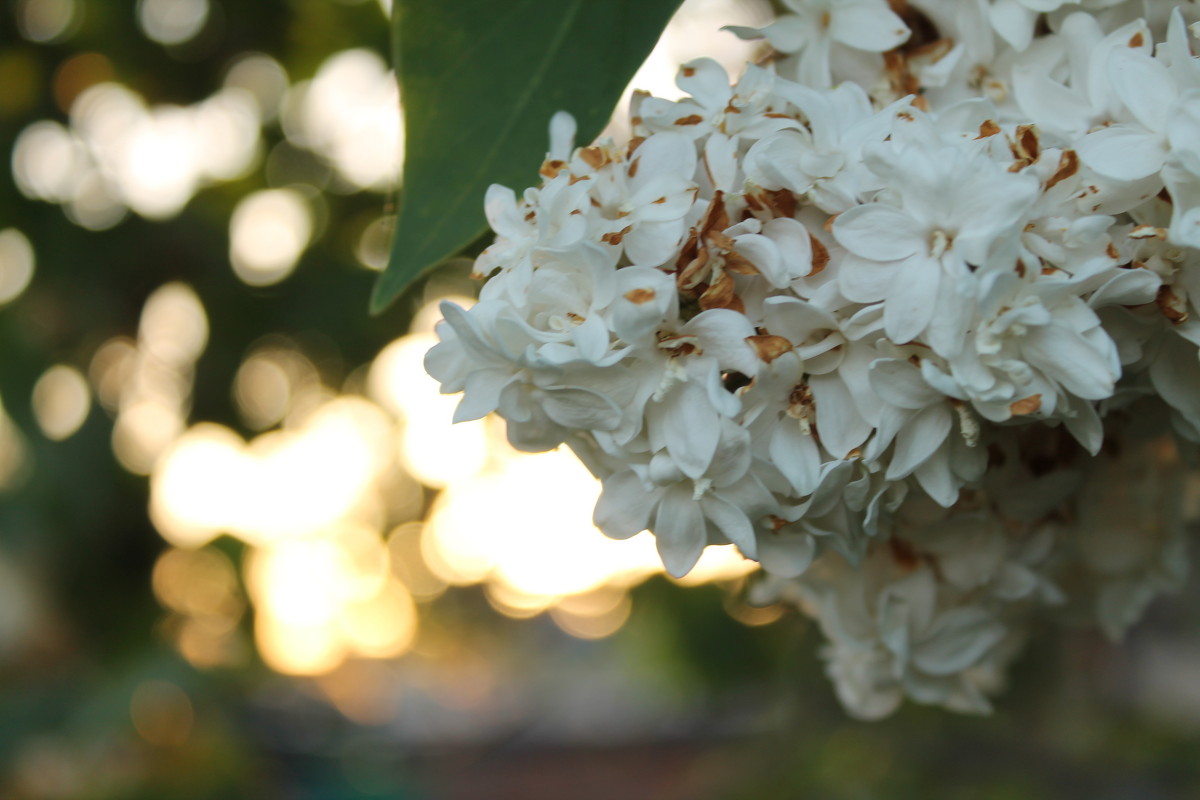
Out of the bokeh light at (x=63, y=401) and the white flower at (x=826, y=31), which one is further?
the bokeh light at (x=63, y=401)

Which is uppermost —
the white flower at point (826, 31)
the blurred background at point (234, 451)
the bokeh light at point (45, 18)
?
the bokeh light at point (45, 18)

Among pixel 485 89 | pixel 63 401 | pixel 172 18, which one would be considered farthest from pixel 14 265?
pixel 485 89

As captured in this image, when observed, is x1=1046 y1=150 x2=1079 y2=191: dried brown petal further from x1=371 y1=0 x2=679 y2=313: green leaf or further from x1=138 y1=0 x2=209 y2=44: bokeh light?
x1=138 y1=0 x2=209 y2=44: bokeh light

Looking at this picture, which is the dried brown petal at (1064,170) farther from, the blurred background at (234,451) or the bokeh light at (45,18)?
the bokeh light at (45,18)

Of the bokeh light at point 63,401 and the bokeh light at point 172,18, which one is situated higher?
the bokeh light at point 172,18

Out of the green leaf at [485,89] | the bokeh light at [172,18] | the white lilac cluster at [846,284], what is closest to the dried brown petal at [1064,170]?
the white lilac cluster at [846,284]

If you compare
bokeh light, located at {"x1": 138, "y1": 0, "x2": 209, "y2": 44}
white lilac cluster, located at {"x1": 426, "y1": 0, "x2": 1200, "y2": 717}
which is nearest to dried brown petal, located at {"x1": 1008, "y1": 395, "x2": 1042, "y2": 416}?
white lilac cluster, located at {"x1": 426, "y1": 0, "x2": 1200, "y2": 717}

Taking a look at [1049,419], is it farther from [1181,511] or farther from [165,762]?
[165,762]
